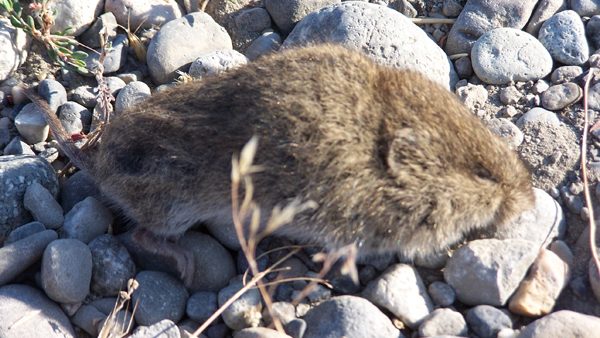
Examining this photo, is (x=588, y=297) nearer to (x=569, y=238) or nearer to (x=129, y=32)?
(x=569, y=238)

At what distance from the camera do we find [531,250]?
12.1ft

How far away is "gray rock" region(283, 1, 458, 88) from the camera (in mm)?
4629

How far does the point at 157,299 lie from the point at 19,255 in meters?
0.74

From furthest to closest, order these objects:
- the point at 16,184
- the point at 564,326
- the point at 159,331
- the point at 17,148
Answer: the point at 17,148
the point at 16,184
the point at 159,331
the point at 564,326

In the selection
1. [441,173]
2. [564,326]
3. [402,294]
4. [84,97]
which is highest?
[441,173]

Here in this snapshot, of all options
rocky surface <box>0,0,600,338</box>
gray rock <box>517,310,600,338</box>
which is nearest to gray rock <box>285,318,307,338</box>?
rocky surface <box>0,0,600,338</box>

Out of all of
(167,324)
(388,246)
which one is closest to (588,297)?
(388,246)

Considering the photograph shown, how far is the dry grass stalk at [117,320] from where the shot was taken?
11.7ft

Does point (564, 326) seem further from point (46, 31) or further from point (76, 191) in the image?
point (46, 31)

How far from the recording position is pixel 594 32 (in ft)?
16.3

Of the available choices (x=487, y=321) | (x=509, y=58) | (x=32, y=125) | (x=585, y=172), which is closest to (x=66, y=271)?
(x=32, y=125)

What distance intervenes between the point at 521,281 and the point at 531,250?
0.16 metres

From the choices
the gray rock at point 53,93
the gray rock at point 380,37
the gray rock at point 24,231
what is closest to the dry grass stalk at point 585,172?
the gray rock at point 380,37

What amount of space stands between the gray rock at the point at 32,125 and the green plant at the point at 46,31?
38cm
